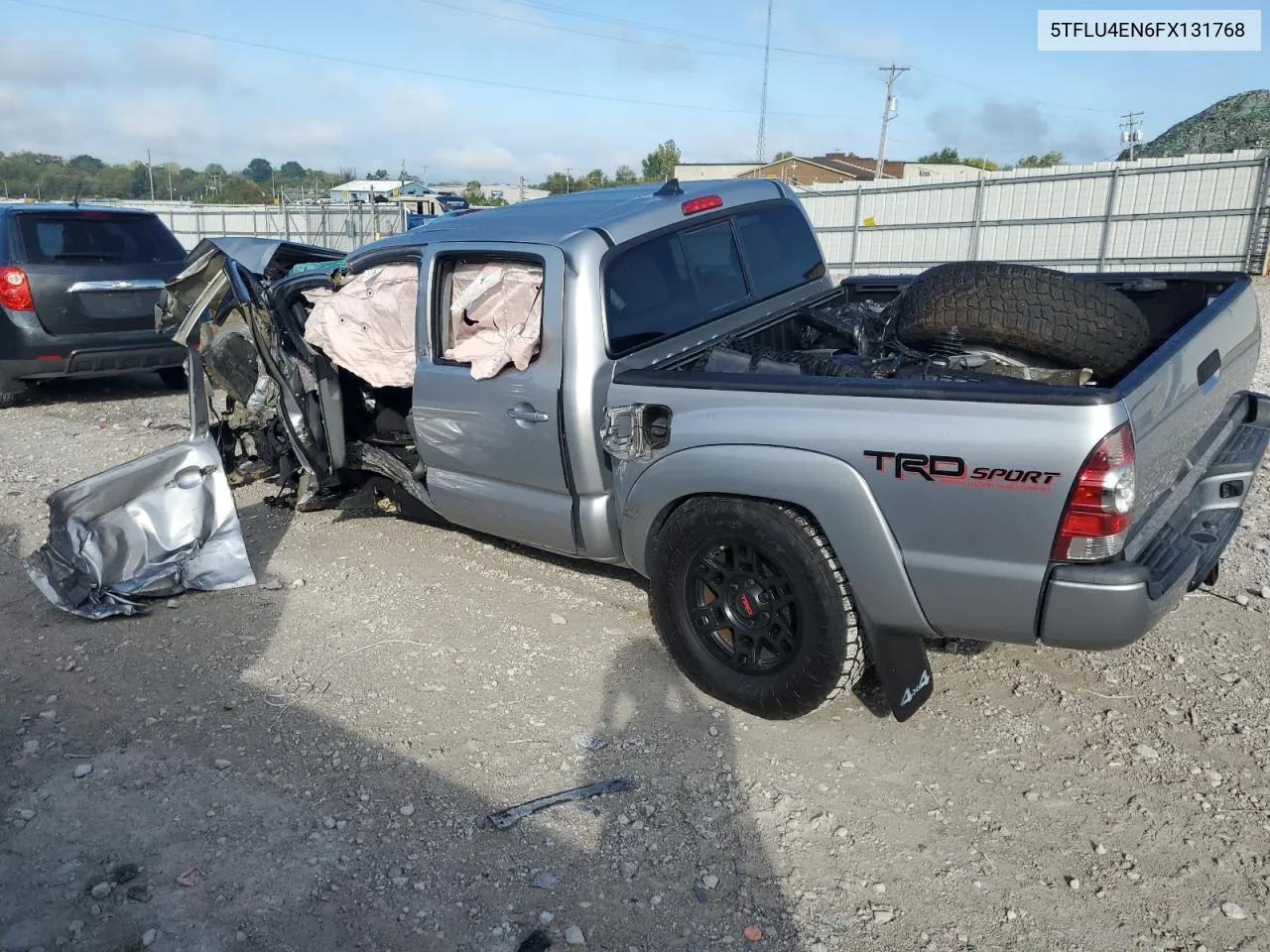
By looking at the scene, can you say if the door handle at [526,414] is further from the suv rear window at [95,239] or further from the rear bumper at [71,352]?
the suv rear window at [95,239]

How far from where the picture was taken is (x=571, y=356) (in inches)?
155

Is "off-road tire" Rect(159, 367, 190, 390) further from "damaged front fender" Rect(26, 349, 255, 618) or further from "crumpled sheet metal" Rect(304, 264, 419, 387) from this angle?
"crumpled sheet metal" Rect(304, 264, 419, 387)

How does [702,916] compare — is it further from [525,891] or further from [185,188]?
[185,188]

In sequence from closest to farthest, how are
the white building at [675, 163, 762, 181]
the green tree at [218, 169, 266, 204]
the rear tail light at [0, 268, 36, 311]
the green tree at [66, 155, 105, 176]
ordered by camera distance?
1. the rear tail light at [0, 268, 36, 311]
2. the white building at [675, 163, 762, 181]
3. the green tree at [218, 169, 266, 204]
4. the green tree at [66, 155, 105, 176]

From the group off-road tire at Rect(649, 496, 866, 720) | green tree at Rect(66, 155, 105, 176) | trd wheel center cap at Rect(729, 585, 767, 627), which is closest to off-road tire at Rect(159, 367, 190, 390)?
off-road tire at Rect(649, 496, 866, 720)

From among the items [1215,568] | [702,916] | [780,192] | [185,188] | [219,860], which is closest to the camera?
[702,916]

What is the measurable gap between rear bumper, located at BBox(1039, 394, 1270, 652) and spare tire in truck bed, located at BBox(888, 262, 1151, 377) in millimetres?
614

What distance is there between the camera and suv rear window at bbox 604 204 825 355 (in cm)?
411

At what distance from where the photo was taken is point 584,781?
3.37 metres

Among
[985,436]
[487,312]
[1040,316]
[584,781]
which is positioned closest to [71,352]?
[487,312]

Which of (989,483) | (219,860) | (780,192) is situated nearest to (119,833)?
(219,860)

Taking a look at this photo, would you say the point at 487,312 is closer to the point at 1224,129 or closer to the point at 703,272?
the point at 703,272

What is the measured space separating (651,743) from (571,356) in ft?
5.16

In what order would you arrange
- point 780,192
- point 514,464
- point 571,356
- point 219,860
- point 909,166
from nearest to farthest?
point 219,860
point 571,356
point 514,464
point 780,192
point 909,166
